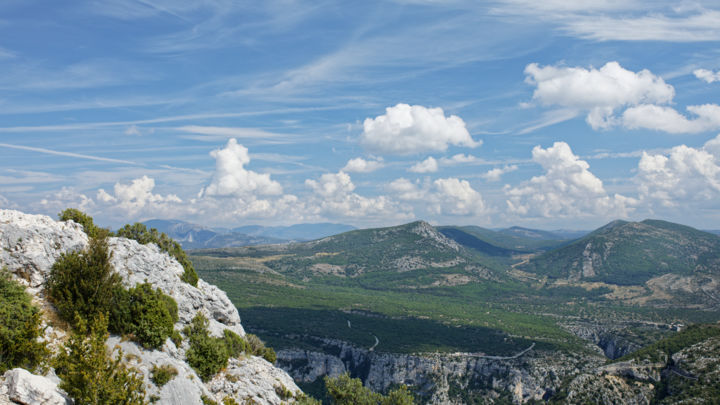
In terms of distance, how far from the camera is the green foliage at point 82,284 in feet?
106

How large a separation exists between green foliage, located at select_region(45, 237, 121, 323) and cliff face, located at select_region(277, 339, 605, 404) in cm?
11985

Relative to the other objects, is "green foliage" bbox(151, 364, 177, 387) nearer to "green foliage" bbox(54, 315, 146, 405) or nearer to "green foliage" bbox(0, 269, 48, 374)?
"green foliage" bbox(54, 315, 146, 405)

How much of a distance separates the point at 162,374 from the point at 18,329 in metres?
9.91

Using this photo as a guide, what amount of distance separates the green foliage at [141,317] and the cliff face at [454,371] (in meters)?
116

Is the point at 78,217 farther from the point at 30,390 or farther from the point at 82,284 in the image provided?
the point at 30,390

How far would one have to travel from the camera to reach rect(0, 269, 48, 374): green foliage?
25.1m

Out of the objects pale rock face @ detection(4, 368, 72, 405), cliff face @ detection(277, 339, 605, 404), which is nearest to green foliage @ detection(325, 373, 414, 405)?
pale rock face @ detection(4, 368, 72, 405)

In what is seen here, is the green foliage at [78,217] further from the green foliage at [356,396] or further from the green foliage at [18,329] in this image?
the green foliage at [356,396]

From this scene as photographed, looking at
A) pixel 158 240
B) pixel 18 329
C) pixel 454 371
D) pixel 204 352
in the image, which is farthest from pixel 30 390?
pixel 454 371

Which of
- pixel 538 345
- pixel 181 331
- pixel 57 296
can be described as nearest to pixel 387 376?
pixel 538 345

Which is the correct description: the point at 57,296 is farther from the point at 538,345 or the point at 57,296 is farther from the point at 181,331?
the point at 538,345

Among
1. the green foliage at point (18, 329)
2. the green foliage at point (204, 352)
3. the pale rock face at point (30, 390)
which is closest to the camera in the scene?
the pale rock face at point (30, 390)

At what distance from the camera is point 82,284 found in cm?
3312

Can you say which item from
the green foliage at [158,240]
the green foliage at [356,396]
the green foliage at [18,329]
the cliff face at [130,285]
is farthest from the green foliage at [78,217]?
the green foliage at [356,396]
